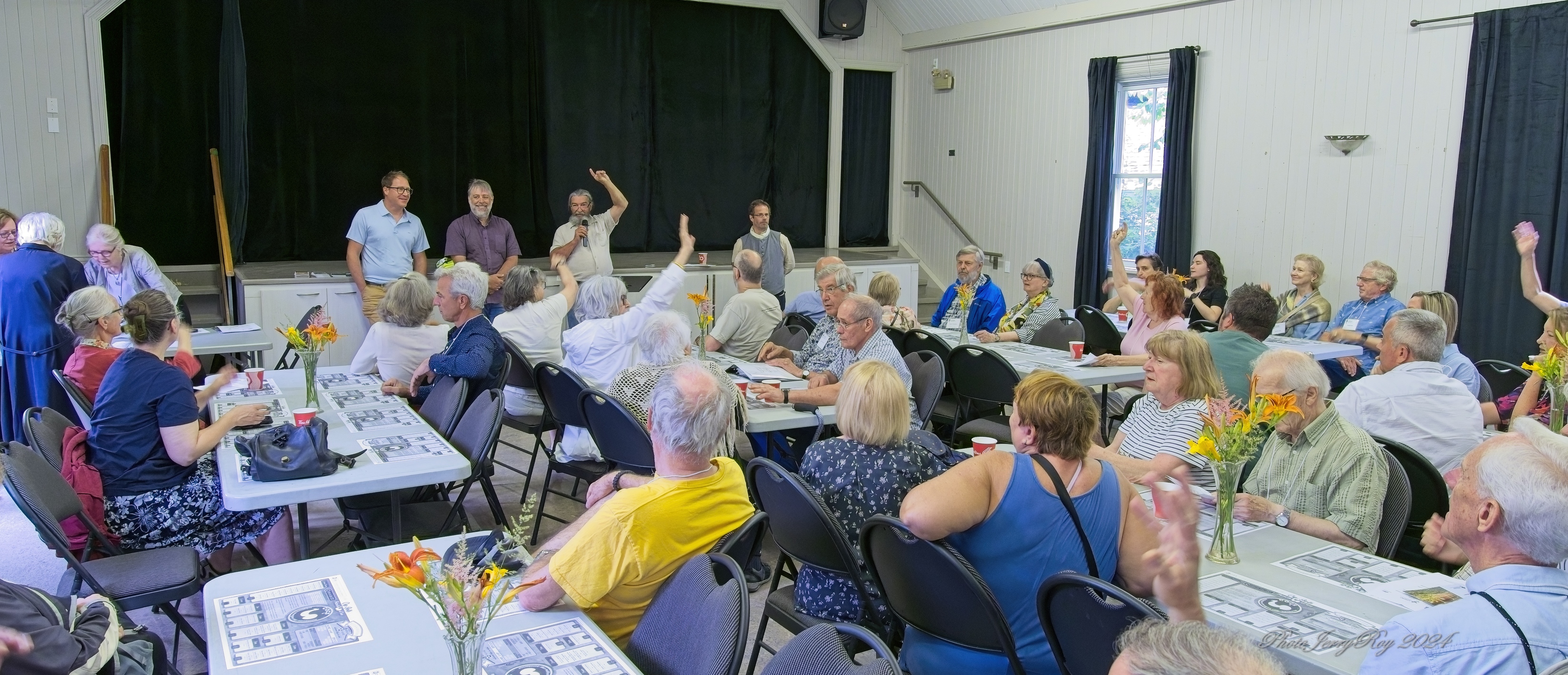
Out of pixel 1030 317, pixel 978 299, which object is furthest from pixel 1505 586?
pixel 978 299

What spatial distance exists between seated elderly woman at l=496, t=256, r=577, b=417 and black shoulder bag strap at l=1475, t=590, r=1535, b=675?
4022mm

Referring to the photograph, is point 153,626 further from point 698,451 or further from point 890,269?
point 890,269

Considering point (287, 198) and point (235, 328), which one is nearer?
point (235, 328)

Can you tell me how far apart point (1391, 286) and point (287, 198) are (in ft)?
27.1

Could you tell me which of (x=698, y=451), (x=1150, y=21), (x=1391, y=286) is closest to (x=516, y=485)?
(x=698, y=451)

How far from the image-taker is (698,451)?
239cm

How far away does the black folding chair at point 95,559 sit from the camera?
8.82 ft

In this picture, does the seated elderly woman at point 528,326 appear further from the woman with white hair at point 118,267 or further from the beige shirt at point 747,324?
the woman with white hair at point 118,267

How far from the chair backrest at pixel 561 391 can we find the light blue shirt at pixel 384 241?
3.35 metres

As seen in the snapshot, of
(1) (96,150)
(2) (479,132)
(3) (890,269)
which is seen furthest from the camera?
(3) (890,269)

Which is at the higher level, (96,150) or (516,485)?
(96,150)

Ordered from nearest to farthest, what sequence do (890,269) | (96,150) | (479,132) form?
(96,150) → (479,132) → (890,269)

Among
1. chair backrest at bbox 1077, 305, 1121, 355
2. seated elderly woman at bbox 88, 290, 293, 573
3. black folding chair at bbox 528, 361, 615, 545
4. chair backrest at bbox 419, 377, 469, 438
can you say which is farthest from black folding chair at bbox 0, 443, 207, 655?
chair backrest at bbox 1077, 305, 1121, 355

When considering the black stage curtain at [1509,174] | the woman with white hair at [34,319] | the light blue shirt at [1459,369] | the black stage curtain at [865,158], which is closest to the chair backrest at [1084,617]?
the light blue shirt at [1459,369]
